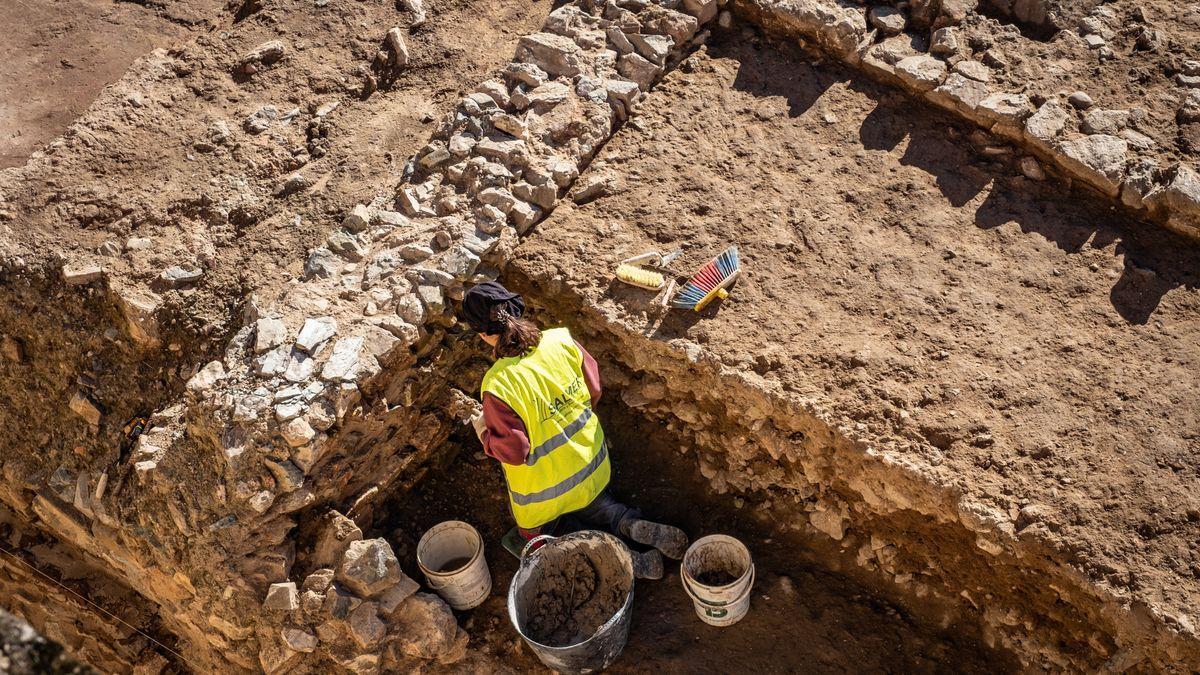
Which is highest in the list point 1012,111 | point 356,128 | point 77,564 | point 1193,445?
point 1012,111

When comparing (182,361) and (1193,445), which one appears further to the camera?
(182,361)

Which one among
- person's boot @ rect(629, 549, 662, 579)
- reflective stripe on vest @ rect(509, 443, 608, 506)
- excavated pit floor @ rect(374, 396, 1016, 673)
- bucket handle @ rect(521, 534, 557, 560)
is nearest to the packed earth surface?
excavated pit floor @ rect(374, 396, 1016, 673)

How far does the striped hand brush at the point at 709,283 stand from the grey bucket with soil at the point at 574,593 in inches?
46.1

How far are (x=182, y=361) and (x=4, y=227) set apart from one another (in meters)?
1.39

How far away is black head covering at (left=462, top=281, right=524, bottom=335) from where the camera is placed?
3957 millimetres

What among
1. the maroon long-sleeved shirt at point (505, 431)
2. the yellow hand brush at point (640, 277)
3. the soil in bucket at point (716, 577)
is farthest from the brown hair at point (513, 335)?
the soil in bucket at point (716, 577)

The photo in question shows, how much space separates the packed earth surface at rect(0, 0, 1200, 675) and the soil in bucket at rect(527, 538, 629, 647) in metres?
0.18

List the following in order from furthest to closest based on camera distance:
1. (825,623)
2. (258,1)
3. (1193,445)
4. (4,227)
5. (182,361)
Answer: (258,1) → (4,227) → (182,361) → (825,623) → (1193,445)

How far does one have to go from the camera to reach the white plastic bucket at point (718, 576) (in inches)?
167

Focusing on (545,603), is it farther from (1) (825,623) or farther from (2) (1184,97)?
(2) (1184,97)

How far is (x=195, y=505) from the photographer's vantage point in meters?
4.38

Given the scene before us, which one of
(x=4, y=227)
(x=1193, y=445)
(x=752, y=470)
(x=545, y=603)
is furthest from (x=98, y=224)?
(x=1193, y=445)

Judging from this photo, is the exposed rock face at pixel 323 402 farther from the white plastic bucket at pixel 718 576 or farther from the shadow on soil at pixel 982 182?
the white plastic bucket at pixel 718 576

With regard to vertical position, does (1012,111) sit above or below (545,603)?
above
